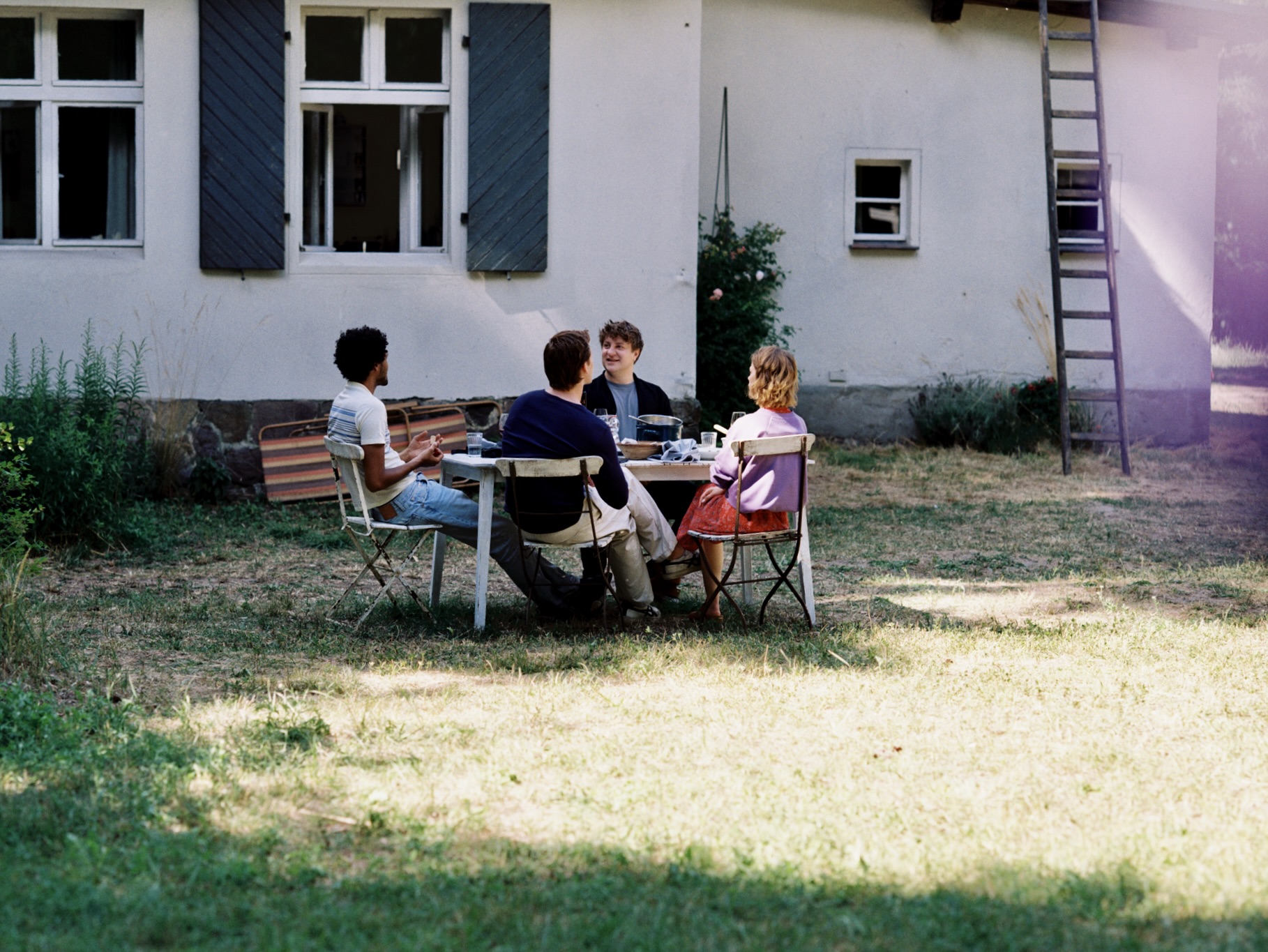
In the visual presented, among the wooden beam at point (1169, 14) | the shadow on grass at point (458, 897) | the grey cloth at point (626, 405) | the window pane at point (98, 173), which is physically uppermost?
the wooden beam at point (1169, 14)

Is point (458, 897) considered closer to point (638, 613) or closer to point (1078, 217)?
point (638, 613)

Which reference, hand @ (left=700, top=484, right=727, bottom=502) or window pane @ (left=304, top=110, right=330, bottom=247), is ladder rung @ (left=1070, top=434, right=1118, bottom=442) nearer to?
window pane @ (left=304, top=110, right=330, bottom=247)

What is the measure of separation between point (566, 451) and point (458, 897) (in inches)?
107

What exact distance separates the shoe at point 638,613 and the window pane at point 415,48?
4748 millimetres

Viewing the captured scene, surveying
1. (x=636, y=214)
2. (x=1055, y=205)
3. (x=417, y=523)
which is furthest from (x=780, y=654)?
(x=1055, y=205)

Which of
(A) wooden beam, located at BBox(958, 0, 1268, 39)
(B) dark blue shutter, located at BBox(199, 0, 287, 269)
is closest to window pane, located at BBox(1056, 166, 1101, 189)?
(A) wooden beam, located at BBox(958, 0, 1268, 39)

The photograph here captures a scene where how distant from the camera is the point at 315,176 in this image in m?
9.72

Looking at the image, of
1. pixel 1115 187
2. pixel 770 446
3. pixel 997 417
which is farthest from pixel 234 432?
pixel 1115 187

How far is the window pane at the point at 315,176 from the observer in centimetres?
966

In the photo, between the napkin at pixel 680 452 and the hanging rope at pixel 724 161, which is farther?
the hanging rope at pixel 724 161

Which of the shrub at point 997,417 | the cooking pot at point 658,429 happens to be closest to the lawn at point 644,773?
the cooking pot at point 658,429

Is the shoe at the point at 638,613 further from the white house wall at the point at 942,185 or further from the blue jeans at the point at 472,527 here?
the white house wall at the point at 942,185

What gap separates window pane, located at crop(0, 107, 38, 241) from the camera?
9.48 meters

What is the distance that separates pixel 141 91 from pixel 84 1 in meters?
0.62
